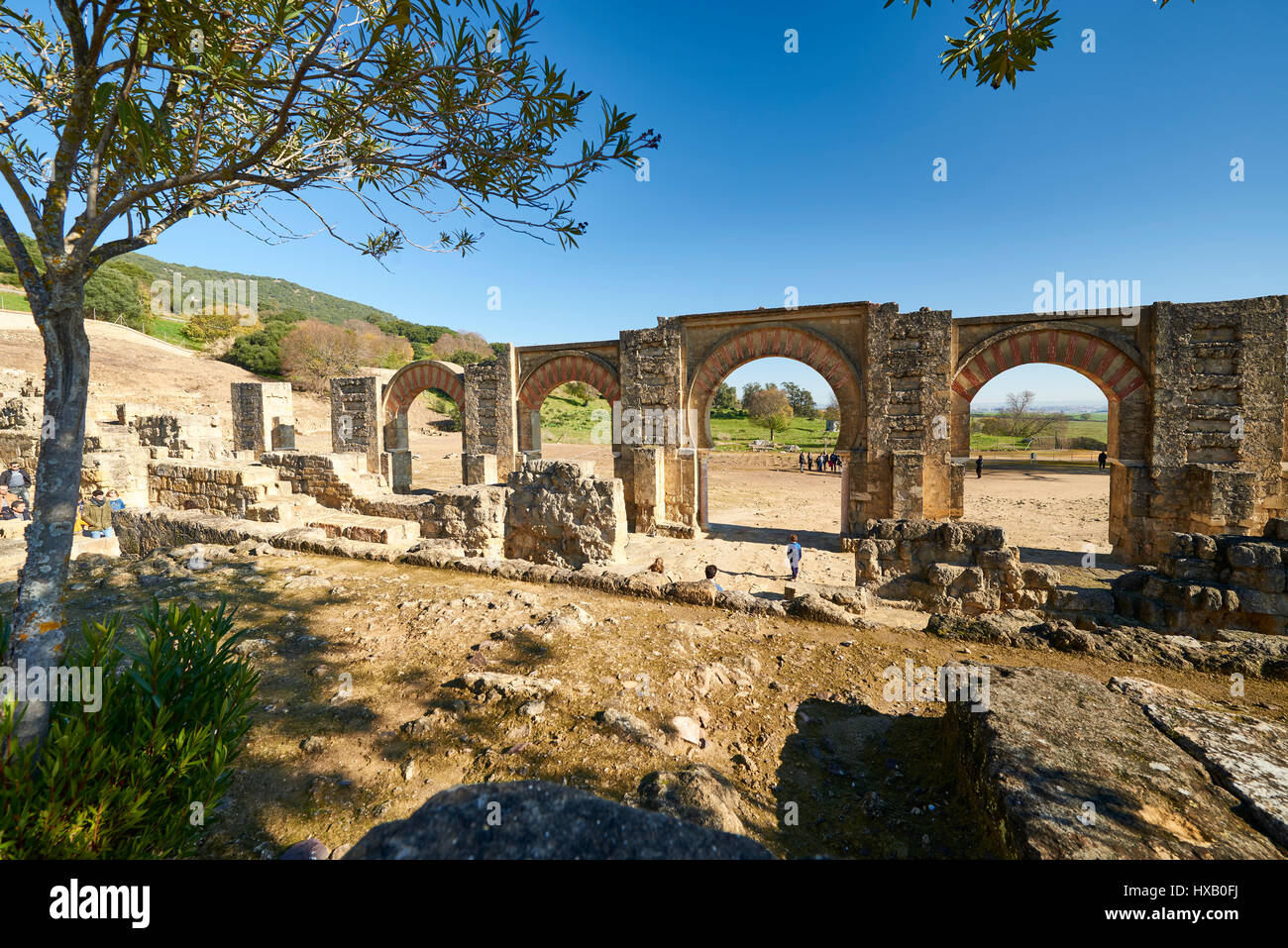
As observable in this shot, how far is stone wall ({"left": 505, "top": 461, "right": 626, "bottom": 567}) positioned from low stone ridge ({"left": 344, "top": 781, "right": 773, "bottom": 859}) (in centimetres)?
623

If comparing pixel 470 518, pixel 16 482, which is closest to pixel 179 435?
pixel 16 482

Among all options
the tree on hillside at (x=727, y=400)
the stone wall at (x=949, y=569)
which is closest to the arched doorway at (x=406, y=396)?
the stone wall at (x=949, y=569)

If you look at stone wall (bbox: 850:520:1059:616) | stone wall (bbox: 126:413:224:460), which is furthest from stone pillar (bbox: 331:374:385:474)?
stone wall (bbox: 850:520:1059:616)

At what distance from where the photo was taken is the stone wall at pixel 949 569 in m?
6.24

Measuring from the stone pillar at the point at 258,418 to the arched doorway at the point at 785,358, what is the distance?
14.5m

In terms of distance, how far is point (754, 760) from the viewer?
2828 mm

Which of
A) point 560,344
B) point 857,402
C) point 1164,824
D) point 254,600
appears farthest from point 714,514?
point 1164,824

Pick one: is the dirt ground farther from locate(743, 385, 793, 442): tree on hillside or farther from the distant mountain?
the distant mountain

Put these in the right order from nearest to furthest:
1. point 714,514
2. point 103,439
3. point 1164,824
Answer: point 1164,824
point 103,439
point 714,514

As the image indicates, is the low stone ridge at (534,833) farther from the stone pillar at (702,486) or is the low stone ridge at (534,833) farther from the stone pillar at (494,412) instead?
the stone pillar at (494,412)

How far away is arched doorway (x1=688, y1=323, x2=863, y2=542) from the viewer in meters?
11.1

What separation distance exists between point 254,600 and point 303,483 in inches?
275
